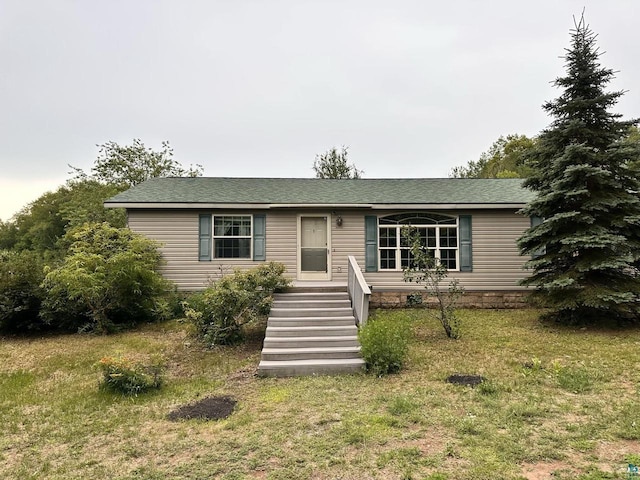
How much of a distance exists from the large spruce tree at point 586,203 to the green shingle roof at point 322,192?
175 centimetres

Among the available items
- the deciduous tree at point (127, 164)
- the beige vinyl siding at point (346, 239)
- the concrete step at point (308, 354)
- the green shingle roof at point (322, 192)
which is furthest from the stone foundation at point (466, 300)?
the deciduous tree at point (127, 164)

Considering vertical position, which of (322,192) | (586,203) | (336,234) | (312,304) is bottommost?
(312,304)

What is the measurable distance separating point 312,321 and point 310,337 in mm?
517

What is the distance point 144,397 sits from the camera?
4645 mm

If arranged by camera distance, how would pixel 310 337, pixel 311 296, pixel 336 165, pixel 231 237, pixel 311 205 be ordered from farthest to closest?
pixel 336 165 < pixel 231 237 < pixel 311 205 < pixel 311 296 < pixel 310 337

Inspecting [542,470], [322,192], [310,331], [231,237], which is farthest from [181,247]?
[542,470]

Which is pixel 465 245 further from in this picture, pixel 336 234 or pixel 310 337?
pixel 310 337

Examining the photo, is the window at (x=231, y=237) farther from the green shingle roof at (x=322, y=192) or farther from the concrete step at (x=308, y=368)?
the concrete step at (x=308, y=368)

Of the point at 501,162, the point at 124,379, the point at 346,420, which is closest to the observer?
the point at 346,420

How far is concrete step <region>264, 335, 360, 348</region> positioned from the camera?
6.14 meters

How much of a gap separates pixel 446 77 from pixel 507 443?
15.9 metres

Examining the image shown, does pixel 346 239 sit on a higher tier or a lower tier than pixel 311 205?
lower

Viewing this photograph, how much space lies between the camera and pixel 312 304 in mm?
7645

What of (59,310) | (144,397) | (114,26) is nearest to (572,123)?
(144,397)
